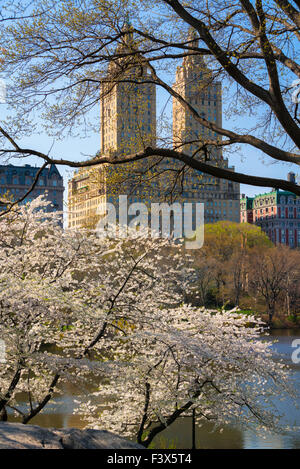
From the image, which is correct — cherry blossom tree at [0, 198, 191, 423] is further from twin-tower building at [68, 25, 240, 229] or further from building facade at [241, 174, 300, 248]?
building facade at [241, 174, 300, 248]

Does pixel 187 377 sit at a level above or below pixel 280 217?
below

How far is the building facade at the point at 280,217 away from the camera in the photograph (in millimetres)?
141375

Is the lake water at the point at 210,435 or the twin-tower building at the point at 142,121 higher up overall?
the twin-tower building at the point at 142,121

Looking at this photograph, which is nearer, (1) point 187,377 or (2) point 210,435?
(1) point 187,377

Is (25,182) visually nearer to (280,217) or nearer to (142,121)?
(280,217)

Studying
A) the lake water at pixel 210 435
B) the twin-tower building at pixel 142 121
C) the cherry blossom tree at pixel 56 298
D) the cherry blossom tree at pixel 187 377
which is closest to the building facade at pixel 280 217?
the lake water at pixel 210 435

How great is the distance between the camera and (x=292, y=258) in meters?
56.2

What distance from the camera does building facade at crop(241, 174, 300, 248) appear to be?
141 metres

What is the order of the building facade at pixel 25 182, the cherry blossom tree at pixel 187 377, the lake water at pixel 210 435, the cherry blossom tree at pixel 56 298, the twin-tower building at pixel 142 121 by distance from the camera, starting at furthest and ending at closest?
the building facade at pixel 25 182 < the lake water at pixel 210 435 < the twin-tower building at pixel 142 121 < the cherry blossom tree at pixel 187 377 < the cherry blossom tree at pixel 56 298

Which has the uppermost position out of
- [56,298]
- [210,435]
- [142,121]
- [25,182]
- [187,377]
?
[25,182]

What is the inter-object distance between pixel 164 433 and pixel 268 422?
4.34 metres

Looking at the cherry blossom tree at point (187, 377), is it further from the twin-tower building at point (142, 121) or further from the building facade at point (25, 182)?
the building facade at point (25, 182)

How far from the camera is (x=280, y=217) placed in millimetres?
141375

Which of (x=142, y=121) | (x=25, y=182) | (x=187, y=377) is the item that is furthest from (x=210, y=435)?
(x=25, y=182)
